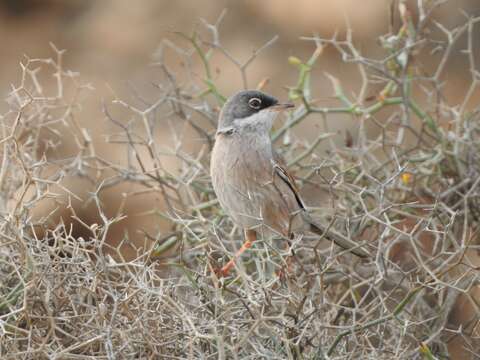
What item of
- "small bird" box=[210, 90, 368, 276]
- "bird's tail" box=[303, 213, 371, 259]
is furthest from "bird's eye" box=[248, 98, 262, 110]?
"bird's tail" box=[303, 213, 371, 259]

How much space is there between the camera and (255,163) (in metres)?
4.82

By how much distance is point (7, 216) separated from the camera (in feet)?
10.8

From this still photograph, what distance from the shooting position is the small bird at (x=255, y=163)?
4641 mm

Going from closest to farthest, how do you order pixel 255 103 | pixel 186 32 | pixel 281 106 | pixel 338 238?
1. pixel 338 238
2. pixel 281 106
3. pixel 255 103
4. pixel 186 32

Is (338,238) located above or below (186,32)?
above

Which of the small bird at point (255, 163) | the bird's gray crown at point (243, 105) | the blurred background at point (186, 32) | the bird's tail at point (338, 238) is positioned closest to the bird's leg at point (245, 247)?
the small bird at point (255, 163)

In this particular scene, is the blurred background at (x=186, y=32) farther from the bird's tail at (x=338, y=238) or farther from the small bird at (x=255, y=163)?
the bird's tail at (x=338, y=238)

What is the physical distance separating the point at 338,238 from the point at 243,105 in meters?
1.16

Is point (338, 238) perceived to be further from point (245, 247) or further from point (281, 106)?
point (281, 106)

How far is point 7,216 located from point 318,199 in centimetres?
221

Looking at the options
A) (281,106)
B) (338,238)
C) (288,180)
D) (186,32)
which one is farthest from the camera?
(186,32)

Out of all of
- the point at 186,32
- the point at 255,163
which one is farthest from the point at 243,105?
the point at 186,32

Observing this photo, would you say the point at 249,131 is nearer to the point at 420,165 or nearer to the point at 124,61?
the point at 420,165

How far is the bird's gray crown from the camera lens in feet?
15.9
